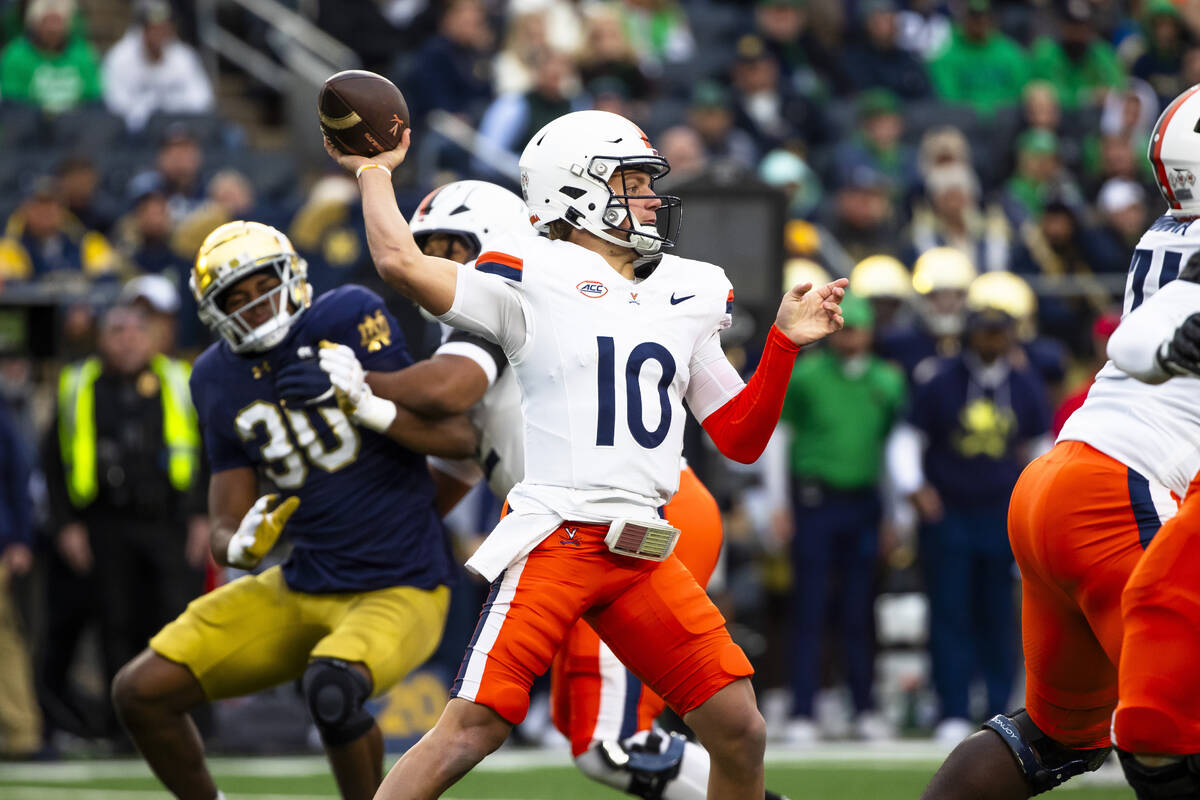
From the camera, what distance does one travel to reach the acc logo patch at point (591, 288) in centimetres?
439

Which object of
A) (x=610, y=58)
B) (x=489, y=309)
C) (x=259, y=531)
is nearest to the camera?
(x=489, y=309)

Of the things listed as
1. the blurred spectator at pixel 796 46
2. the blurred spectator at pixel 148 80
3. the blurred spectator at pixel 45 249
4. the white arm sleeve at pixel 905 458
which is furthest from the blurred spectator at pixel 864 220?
the blurred spectator at pixel 45 249

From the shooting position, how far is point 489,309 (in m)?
4.31

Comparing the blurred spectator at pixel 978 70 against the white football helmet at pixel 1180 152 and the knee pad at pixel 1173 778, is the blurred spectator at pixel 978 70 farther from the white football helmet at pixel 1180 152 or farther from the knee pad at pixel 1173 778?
the knee pad at pixel 1173 778

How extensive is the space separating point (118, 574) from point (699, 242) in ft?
10.7

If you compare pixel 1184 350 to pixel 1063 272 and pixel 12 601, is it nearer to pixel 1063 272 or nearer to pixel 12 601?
pixel 12 601

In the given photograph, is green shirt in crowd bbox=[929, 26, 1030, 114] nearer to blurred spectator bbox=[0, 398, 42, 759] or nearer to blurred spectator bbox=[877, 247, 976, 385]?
blurred spectator bbox=[877, 247, 976, 385]

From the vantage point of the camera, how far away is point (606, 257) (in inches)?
180

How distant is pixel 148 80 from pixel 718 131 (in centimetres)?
372

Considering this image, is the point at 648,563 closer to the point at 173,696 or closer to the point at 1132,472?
the point at 1132,472

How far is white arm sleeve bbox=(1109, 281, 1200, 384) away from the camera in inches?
145

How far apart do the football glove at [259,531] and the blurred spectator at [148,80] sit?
23.6 feet

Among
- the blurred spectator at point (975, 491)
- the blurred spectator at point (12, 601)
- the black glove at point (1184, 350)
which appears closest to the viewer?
the black glove at point (1184, 350)

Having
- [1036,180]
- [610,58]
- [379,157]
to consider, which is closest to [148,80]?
[610,58]
